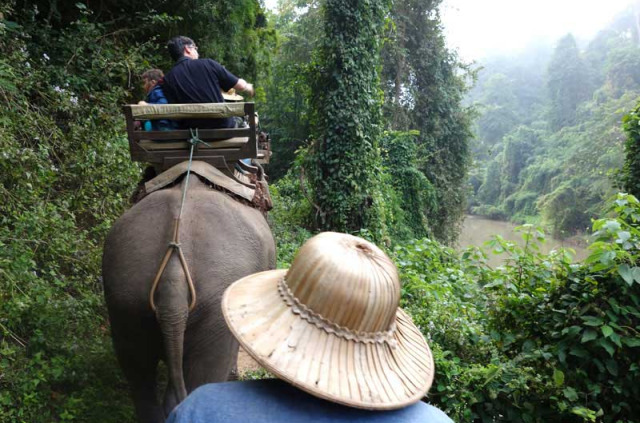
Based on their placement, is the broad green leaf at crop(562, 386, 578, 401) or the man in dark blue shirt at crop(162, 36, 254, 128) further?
the man in dark blue shirt at crop(162, 36, 254, 128)

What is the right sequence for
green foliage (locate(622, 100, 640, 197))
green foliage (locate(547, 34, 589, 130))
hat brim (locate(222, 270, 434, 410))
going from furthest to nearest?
green foliage (locate(547, 34, 589, 130))
green foliage (locate(622, 100, 640, 197))
hat brim (locate(222, 270, 434, 410))

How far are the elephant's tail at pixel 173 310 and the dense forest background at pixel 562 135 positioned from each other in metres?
19.5

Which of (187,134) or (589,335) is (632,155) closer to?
(589,335)

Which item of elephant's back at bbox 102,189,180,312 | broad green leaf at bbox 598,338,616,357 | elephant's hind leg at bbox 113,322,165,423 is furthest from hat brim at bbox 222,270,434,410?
broad green leaf at bbox 598,338,616,357

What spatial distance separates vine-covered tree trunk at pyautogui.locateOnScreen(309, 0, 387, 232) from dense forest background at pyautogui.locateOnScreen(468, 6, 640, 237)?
1240 cm

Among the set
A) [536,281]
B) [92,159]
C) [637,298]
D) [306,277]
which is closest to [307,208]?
[92,159]

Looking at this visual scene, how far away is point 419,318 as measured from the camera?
3705 millimetres

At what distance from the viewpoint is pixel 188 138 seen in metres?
2.89

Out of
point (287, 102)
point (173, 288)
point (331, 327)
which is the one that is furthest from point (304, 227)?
point (287, 102)

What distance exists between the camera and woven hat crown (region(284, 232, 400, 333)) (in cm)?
116

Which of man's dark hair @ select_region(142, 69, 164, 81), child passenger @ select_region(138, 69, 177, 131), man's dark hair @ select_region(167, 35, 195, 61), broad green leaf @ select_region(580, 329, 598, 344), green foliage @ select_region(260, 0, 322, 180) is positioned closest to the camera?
broad green leaf @ select_region(580, 329, 598, 344)

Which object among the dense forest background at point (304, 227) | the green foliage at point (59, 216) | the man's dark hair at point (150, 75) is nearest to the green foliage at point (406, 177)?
the dense forest background at point (304, 227)

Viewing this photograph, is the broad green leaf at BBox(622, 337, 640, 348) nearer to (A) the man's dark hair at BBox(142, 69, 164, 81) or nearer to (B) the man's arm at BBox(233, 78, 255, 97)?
(B) the man's arm at BBox(233, 78, 255, 97)

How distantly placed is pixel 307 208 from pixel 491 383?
696 cm
